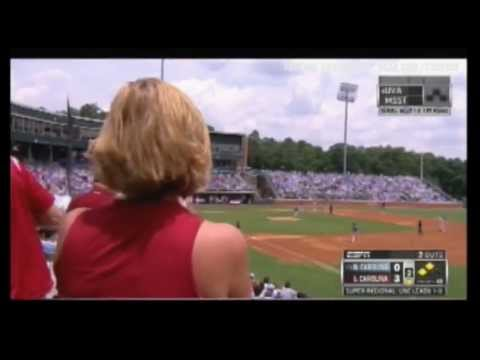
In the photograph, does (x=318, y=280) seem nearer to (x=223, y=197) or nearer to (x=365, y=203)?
(x=365, y=203)

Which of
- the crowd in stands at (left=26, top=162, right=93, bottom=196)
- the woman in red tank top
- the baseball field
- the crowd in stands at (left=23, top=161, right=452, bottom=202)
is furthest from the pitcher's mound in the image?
the woman in red tank top

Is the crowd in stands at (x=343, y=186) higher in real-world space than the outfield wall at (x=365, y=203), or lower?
higher

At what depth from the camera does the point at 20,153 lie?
273 centimetres

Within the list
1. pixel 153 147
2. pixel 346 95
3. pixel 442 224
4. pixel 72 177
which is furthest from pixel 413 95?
pixel 153 147

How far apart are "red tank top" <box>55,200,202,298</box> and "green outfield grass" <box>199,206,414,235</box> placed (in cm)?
Answer: 149

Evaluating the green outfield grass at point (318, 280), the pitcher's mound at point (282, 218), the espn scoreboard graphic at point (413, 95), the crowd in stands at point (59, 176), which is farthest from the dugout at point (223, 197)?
the espn scoreboard graphic at point (413, 95)

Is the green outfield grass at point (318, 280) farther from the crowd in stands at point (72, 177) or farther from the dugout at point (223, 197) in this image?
the crowd in stands at point (72, 177)

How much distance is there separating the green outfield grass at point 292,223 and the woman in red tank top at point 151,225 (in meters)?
1.49

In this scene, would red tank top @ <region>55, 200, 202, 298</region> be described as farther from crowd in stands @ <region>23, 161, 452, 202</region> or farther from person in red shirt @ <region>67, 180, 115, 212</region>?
crowd in stands @ <region>23, 161, 452, 202</region>

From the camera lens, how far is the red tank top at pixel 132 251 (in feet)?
3.33
